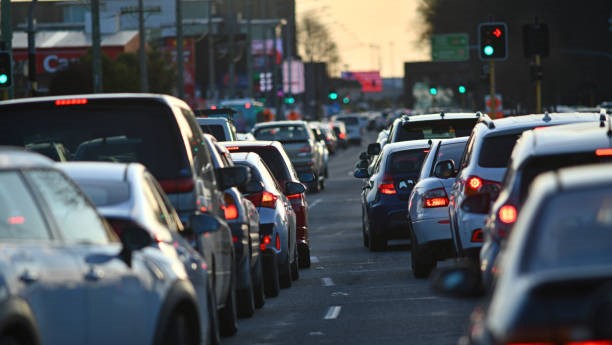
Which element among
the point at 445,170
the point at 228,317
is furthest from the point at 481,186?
the point at 228,317

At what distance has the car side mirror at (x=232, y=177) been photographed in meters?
14.4

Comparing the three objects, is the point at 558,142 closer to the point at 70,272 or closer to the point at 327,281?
the point at 70,272

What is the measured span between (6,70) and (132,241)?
28.1 metres

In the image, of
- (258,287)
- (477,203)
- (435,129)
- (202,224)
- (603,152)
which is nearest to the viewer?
(603,152)

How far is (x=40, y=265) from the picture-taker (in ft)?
26.3

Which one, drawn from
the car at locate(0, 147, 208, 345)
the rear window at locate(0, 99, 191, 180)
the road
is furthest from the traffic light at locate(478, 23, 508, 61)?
the car at locate(0, 147, 208, 345)

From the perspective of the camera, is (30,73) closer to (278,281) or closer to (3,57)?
(3,57)

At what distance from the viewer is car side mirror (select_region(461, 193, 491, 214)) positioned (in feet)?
44.6

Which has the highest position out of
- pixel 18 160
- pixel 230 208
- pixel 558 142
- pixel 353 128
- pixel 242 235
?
pixel 18 160

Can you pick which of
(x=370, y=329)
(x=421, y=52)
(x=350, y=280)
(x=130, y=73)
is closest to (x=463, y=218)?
(x=370, y=329)

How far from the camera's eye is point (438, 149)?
68.4 ft

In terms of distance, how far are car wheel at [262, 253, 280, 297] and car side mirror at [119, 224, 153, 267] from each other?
8.45 m

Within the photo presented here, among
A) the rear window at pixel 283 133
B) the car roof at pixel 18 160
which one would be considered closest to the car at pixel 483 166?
the car roof at pixel 18 160

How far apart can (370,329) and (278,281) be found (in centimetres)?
398
